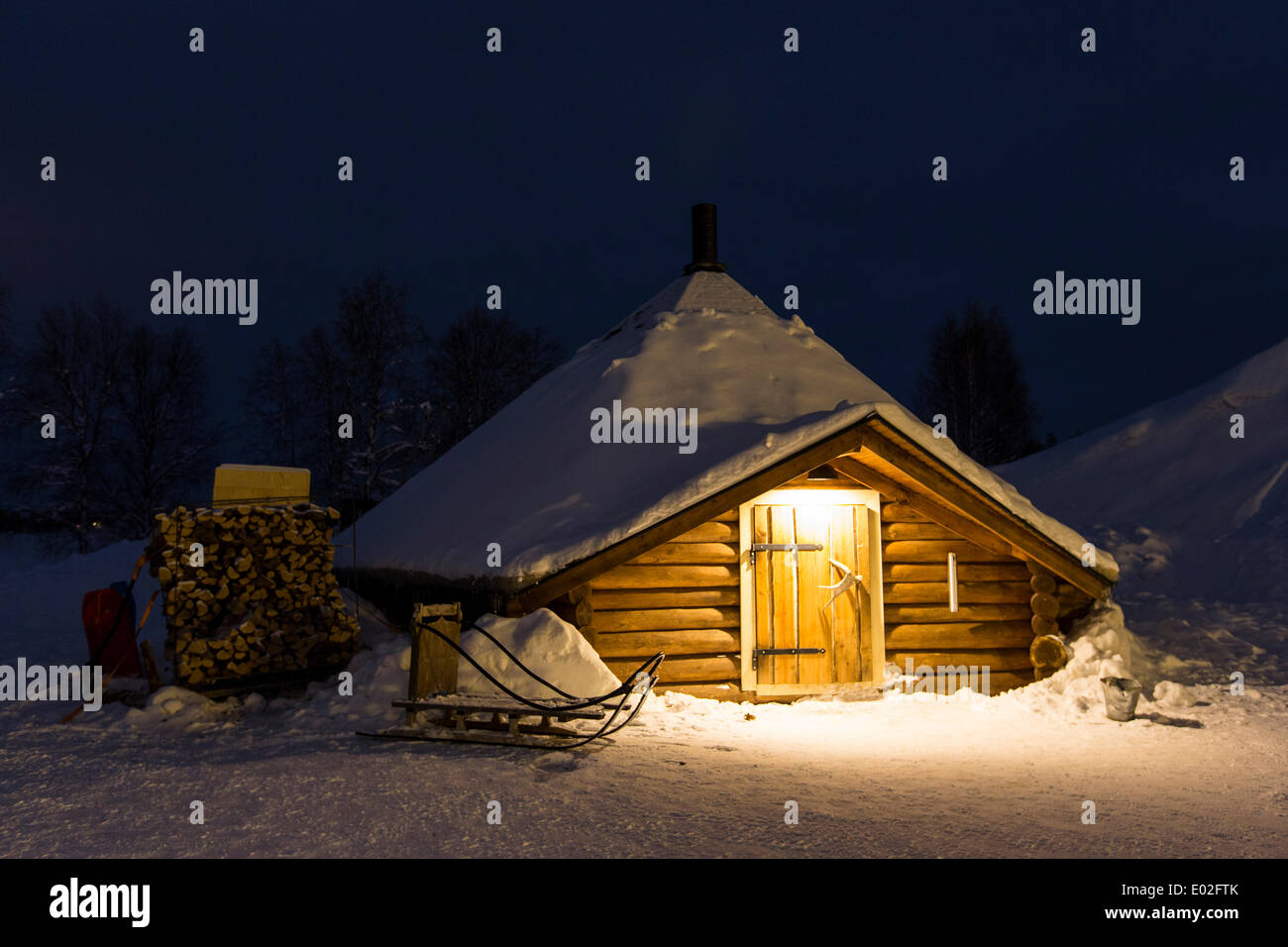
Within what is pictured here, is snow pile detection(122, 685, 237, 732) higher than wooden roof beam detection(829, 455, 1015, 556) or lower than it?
lower

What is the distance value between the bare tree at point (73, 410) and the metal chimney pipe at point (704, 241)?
19.6 meters

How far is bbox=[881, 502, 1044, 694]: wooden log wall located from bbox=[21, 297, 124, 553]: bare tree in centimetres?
2376

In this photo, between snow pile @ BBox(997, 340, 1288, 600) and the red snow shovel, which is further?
snow pile @ BBox(997, 340, 1288, 600)

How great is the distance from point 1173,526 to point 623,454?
38.4 feet

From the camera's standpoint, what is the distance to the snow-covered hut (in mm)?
9461

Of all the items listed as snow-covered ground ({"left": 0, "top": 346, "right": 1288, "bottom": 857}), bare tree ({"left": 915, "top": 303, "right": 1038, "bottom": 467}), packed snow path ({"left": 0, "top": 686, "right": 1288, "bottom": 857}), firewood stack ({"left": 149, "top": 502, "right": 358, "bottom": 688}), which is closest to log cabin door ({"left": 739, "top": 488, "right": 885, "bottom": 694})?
snow-covered ground ({"left": 0, "top": 346, "right": 1288, "bottom": 857})

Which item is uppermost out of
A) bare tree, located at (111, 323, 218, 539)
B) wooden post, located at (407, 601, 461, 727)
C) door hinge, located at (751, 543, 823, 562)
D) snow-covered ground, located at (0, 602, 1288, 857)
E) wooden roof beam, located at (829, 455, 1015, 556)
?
bare tree, located at (111, 323, 218, 539)

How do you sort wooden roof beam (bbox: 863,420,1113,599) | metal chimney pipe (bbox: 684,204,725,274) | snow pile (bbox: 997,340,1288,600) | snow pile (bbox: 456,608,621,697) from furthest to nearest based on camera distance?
1. metal chimney pipe (bbox: 684,204,725,274)
2. snow pile (bbox: 997,340,1288,600)
3. wooden roof beam (bbox: 863,420,1113,599)
4. snow pile (bbox: 456,608,621,697)

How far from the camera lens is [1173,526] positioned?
1689 centimetres

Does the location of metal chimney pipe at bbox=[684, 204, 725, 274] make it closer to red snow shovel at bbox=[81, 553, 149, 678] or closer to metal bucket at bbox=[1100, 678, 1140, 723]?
metal bucket at bbox=[1100, 678, 1140, 723]

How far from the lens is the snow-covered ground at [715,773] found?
483 centimetres

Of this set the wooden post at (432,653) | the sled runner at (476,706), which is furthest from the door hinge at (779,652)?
the wooden post at (432,653)
